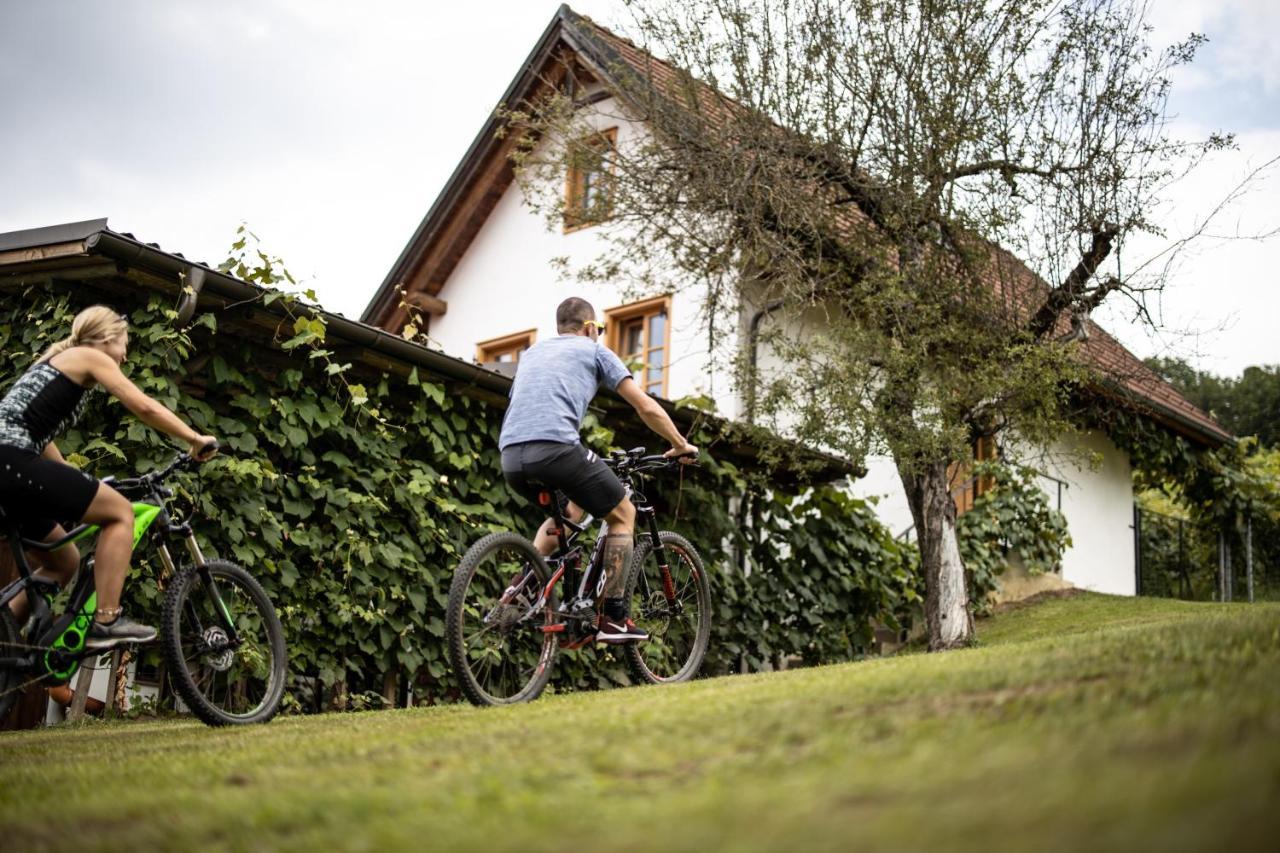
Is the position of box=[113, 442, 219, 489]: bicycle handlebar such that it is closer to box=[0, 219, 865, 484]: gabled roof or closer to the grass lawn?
the grass lawn

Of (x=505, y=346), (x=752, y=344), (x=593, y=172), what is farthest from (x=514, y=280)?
(x=752, y=344)

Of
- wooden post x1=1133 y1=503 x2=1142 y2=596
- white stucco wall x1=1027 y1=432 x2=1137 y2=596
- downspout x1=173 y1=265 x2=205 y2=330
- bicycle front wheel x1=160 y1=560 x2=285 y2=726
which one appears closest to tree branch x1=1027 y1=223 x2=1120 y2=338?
white stucco wall x1=1027 y1=432 x2=1137 y2=596

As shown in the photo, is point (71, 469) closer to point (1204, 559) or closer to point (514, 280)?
point (514, 280)

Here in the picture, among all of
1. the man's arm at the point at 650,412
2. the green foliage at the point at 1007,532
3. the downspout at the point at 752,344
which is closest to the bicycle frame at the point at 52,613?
the man's arm at the point at 650,412

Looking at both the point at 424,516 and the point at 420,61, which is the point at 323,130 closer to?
the point at 420,61

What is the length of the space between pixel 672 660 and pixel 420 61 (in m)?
7.18

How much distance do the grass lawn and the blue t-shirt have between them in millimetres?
1569

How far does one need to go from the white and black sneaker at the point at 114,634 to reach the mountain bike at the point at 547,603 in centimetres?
132

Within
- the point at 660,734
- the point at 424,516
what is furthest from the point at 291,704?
the point at 660,734

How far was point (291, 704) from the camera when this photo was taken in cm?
741

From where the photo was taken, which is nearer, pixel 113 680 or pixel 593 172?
pixel 113 680

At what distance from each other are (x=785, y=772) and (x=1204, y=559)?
20747 millimetres

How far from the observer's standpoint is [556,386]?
606 centimetres

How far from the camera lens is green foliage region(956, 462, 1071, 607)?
15734 mm
